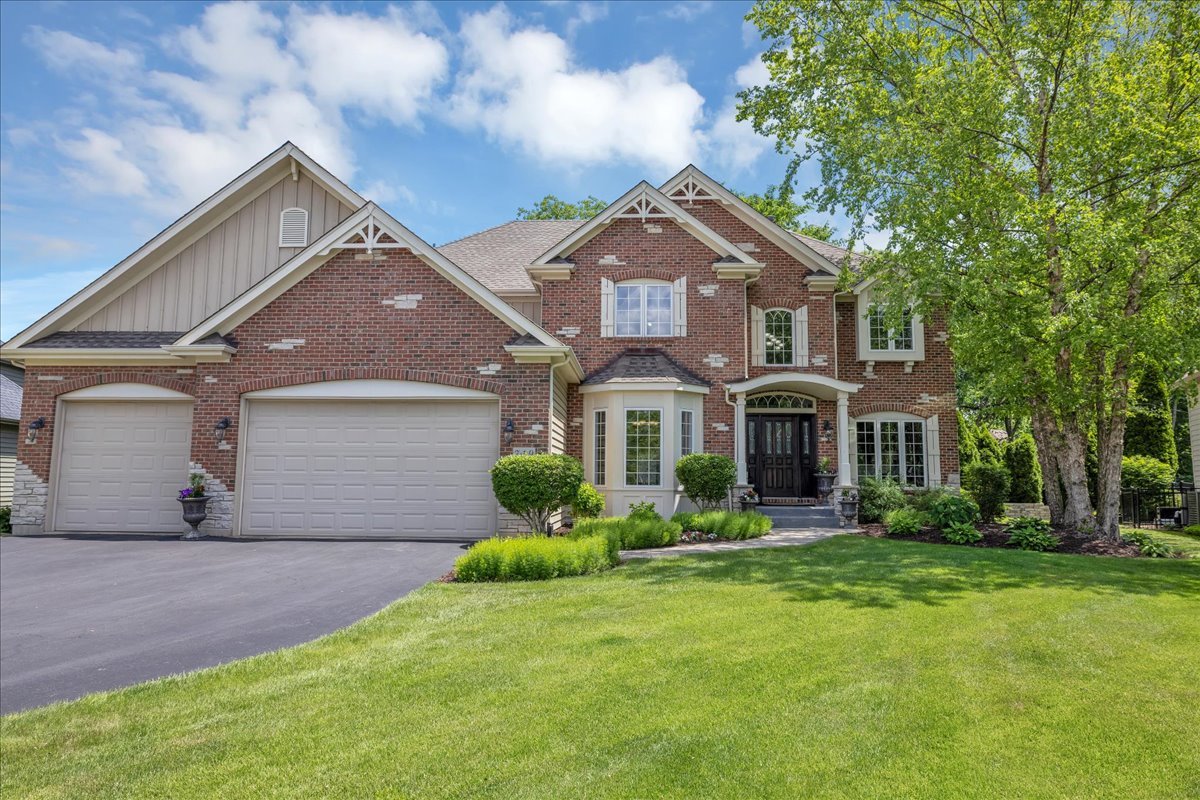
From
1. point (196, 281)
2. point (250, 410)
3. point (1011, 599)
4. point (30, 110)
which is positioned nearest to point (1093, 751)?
point (1011, 599)

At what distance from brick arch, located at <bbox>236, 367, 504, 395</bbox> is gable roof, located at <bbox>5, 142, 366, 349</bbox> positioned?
4.53 metres

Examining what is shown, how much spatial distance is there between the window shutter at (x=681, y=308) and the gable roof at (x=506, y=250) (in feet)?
11.6

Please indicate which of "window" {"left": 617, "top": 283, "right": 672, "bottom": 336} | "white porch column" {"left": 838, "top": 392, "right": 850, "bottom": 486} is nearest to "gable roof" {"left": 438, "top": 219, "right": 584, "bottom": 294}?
"window" {"left": 617, "top": 283, "right": 672, "bottom": 336}

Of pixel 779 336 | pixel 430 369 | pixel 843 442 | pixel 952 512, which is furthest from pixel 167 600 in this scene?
pixel 779 336

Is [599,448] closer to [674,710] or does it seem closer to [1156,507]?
[674,710]

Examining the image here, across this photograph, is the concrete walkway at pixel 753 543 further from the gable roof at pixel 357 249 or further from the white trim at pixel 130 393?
the white trim at pixel 130 393

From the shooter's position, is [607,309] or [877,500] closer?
[877,500]

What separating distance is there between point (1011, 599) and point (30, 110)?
1582cm

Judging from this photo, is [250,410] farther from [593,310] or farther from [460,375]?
[593,310]

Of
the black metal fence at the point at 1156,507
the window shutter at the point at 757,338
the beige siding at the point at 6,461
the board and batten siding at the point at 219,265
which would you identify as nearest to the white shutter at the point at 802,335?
the window shutter at the point at 757,338

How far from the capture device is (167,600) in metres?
7.58

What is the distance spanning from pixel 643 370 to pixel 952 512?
261 inches

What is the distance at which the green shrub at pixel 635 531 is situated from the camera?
11.2 metres

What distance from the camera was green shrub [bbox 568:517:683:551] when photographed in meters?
11.2
